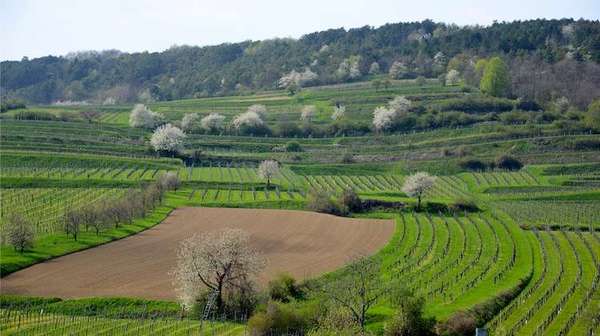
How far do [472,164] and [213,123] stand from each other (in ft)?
201

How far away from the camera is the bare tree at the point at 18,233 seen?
61.0m

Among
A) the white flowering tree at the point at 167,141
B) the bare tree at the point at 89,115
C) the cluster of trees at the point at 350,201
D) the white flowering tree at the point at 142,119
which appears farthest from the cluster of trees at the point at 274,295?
the bare tree at the point at 89,115

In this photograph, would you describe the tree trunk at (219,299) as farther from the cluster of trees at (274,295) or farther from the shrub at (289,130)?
the shrub at (289,130)

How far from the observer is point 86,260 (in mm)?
61062

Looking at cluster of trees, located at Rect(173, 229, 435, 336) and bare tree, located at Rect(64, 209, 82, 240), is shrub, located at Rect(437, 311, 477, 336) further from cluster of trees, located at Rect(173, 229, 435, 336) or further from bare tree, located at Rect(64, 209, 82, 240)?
bare tree, located at Rect(64, 209, 82, 240)

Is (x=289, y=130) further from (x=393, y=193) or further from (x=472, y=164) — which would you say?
(x=393, y=193)

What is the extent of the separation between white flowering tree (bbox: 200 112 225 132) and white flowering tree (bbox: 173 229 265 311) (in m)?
109

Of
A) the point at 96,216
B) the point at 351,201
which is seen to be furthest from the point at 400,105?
the point at 96,216

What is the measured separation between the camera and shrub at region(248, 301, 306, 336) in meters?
42.4

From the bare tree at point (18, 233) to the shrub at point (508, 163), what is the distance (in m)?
84.5

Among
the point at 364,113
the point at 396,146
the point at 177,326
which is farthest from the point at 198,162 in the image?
the point at 177,326

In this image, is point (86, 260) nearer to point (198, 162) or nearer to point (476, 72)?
point (198, 162)

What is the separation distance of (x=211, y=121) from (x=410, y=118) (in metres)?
44.4

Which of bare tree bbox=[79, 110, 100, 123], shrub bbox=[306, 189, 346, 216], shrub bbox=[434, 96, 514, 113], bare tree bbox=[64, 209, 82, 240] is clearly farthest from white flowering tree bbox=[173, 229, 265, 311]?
bare tree bbox=[79, 110, 100, 123]
